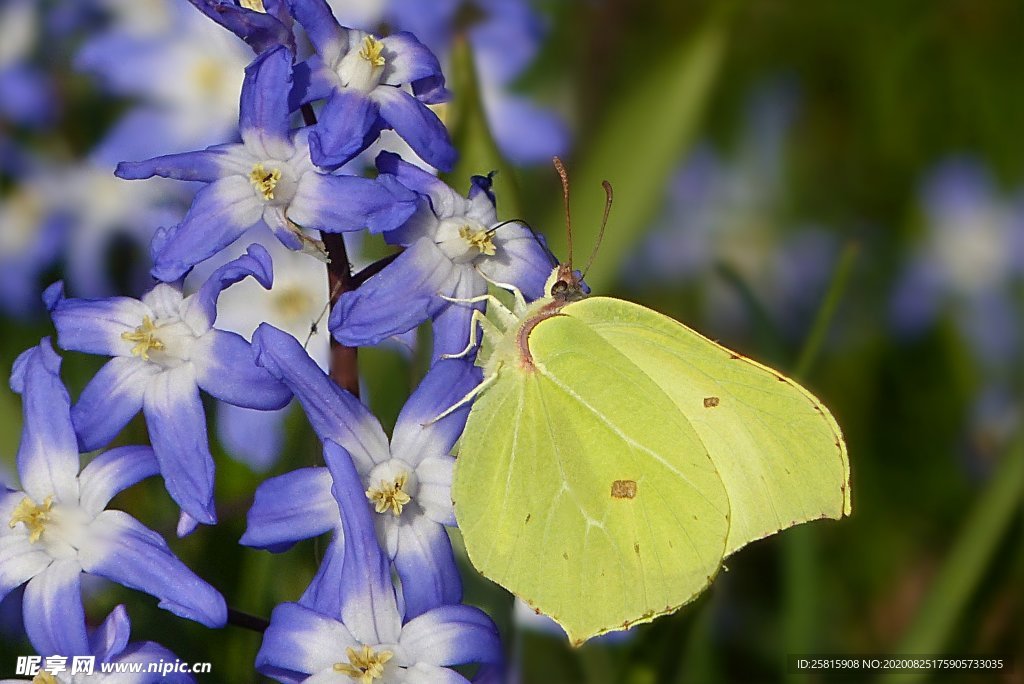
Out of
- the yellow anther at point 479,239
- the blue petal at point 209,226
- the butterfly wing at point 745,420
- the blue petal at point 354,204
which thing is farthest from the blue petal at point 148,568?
the butterfly wing at point 745,420

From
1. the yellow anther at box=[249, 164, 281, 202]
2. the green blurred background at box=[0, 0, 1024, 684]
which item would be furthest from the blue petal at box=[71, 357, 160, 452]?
the yellow anther at box=[249, 164, 281, 202]

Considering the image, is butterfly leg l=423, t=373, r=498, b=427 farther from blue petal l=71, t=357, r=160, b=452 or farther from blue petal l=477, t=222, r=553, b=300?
blue petal l=71, t=357, r=160, b=452

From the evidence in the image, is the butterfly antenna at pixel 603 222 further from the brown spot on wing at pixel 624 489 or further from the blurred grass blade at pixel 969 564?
the blurred grass blade at pixel 969 564

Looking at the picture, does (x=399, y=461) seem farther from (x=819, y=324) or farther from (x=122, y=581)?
(x=819, y=324)

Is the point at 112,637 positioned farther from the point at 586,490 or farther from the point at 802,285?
the point at 802,285

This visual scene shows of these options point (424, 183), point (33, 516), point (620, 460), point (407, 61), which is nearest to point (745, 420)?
point (620, 460)

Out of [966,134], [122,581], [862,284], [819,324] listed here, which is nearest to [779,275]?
[862,284]
